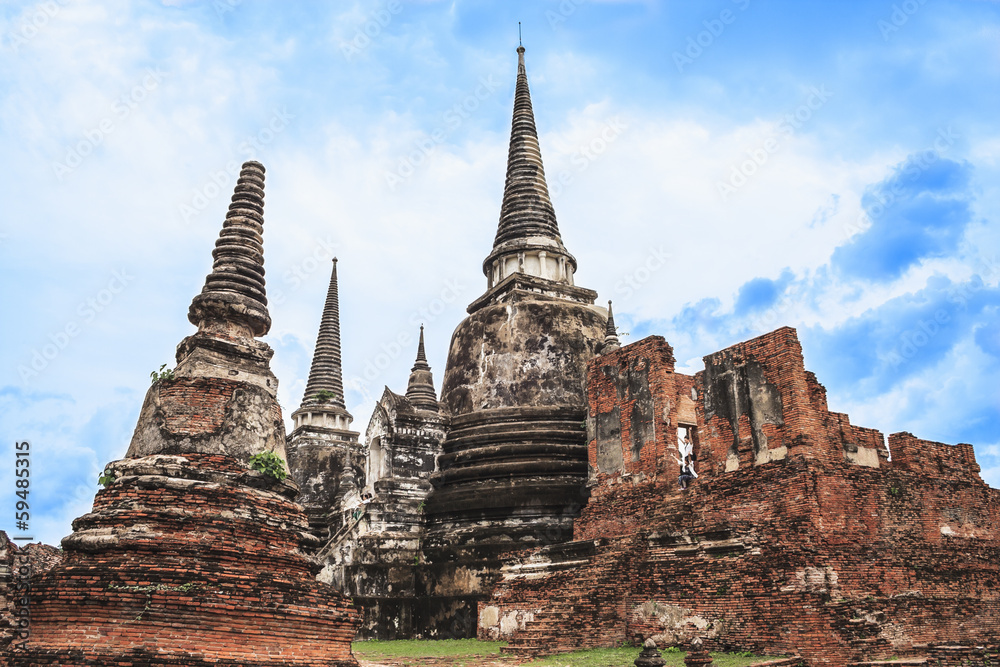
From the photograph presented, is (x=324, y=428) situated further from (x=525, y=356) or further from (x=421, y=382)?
(x=525, y=356)

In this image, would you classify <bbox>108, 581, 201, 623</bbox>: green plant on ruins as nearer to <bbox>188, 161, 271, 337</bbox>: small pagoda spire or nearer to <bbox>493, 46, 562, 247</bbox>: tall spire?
<bbox>188, 161, 271, 337</bbox>: small pagoda spire

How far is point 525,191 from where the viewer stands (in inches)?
962

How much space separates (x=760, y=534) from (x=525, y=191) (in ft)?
46.6

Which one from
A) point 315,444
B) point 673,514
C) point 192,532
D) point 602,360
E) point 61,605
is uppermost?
point 315,444

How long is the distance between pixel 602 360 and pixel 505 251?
744 cm

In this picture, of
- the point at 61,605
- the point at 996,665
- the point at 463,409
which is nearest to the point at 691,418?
the point at 996,665

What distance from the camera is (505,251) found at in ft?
76.6

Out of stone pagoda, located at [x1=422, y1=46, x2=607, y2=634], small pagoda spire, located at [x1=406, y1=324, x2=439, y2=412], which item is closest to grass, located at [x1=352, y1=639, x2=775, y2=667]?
stone pagoda, located at [x1=422, y1=46, x2=607, y2=634]

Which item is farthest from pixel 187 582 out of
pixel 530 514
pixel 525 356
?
pixel 525 356

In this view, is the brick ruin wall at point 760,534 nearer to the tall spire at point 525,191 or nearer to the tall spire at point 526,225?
the tall spire at point 526,225

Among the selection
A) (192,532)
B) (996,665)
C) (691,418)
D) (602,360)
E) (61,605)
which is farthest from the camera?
(602,360)

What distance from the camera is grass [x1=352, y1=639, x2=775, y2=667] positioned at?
11.3 metres

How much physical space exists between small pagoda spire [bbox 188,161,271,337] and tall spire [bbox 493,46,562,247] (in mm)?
12488

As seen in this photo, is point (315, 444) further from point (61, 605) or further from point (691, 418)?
point (61, 605)
